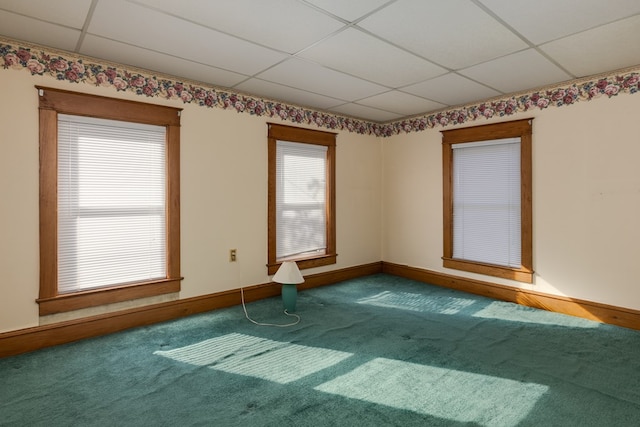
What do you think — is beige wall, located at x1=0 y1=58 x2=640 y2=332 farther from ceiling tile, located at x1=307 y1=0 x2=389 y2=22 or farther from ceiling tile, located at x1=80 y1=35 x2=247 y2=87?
ceiling tile, located at x1=307 y1=0 x2=389 y2=22

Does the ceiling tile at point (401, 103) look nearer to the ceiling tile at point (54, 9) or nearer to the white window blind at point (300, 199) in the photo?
the white window blind at point (300, 199)

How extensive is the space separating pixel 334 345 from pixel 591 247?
9.10 ft

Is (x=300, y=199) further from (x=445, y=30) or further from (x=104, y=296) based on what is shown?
(x=445, y=30)

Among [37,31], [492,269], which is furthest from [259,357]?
[492,269]

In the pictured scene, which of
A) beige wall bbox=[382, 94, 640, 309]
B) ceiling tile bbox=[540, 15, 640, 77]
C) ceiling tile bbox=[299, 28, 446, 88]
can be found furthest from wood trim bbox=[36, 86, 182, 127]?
beige wall bbox=[382, 94, 640, 309]

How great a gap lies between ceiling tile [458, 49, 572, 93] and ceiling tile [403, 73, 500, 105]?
4.8 inches

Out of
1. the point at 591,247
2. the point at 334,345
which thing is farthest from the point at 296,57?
the point at 591,247

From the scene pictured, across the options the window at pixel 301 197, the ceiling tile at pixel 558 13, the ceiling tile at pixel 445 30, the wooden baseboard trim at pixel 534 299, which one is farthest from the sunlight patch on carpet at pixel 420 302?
the ceiling tile at pixel 558 13

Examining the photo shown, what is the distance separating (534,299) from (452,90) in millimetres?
2492

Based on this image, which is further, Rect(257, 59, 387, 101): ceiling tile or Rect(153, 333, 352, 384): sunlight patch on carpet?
Rect(257, 59, 387, 101): ceiling tile

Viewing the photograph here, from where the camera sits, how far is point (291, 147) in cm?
454

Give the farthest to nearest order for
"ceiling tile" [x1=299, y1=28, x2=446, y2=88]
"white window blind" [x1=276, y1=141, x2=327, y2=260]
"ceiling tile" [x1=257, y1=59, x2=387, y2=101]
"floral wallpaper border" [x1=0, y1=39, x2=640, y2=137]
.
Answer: "white window blind" [x1=276, y1=141, x2=327, y2=260], "ceiling tile" [x1=257, y1=59, x2=387, y2=101], "floral wallpaper border" [x1=0, y1=39, x2=640, y2=137], "ceiling tile" [x1=299, y1=28, x2=446, y2=88]

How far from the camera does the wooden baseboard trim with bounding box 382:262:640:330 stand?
3367 mm

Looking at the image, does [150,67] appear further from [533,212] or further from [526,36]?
[533,212]
